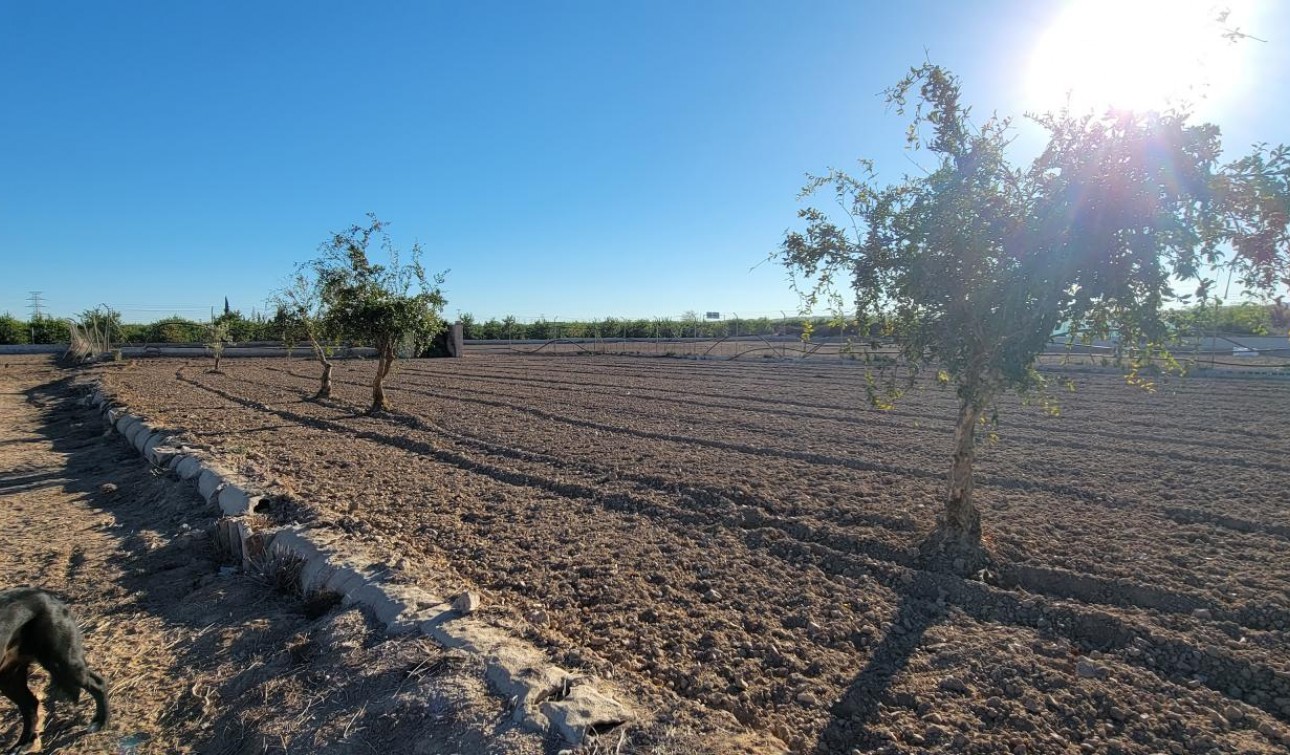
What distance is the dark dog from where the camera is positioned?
Result: 297cm

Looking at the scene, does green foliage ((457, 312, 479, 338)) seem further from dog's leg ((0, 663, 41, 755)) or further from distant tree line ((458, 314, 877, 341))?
dog's leg ((0, 663, 41, 755))

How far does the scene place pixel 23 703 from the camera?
3059 mm

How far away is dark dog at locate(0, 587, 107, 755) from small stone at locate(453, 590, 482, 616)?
1721 mm

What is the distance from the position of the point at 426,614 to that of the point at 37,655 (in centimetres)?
176

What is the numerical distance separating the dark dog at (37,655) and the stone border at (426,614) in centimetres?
132

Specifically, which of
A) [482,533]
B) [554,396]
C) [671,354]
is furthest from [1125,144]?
[671,354]

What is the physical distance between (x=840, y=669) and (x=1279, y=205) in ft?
11.6

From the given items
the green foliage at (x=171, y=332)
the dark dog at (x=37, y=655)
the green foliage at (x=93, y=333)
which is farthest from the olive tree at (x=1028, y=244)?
the green foliage at (x=171, y=332)

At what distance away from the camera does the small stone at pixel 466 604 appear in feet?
12.6

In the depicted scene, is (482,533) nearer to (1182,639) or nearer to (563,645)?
(563,645)

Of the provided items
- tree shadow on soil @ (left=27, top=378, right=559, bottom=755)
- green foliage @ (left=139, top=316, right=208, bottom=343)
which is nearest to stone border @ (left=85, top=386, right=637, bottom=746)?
tree shadow on soil @ (left=27, top=378, right=559, bottom=755)

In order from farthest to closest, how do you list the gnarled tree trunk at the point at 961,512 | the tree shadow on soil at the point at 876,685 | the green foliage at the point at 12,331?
the green foliage at the point at 12,331 → the gnarled tree trunk at the point at 961,512 → the tree shadow on soil at the point at 876,685

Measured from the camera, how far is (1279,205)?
11.7 ft

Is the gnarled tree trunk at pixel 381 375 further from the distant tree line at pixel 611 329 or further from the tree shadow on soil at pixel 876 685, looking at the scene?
the distant tree line at pixel 611 329
